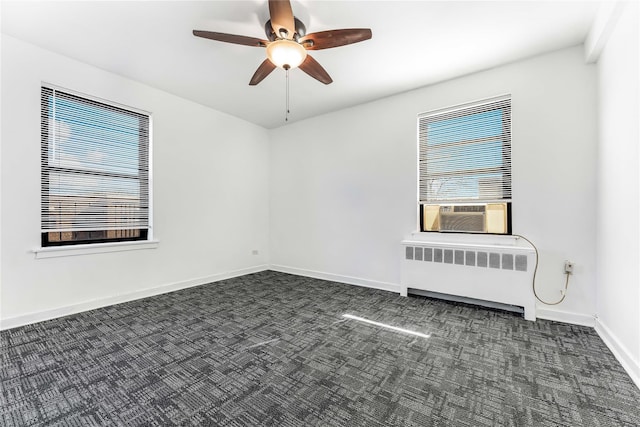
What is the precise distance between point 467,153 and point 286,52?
257 centimetres

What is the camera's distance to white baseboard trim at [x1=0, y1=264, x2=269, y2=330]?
2.70 m

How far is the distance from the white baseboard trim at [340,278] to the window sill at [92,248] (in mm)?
2226

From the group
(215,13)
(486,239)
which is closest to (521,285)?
(486,239)

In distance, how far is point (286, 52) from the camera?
2.21 metres

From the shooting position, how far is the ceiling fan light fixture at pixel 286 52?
216cm

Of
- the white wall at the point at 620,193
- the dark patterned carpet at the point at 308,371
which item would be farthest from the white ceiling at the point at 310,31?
the dark patterned carpet at the point at 308,371

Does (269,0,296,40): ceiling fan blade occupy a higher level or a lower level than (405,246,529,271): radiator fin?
higher

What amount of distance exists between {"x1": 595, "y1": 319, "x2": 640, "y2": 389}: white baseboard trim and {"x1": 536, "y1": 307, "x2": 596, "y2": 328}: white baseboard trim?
89 millimetres

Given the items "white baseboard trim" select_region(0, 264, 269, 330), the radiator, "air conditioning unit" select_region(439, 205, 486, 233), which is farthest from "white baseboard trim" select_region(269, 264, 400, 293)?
"air conditioning unit" select_region(439, 205, 486, 233)

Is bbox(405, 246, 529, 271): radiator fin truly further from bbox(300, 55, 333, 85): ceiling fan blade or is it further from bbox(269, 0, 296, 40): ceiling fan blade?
bbox(269, 0, 296, 40): ceiling fan blade

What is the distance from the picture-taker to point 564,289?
→ 9.27 ft

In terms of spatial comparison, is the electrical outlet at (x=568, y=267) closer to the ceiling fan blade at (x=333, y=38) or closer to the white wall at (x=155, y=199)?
the ceiling fan blade at (x=333, y=38)

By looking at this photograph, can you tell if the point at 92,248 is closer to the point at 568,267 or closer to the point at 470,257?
the point at 470,257

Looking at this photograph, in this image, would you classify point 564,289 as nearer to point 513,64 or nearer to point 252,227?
point 513,64
